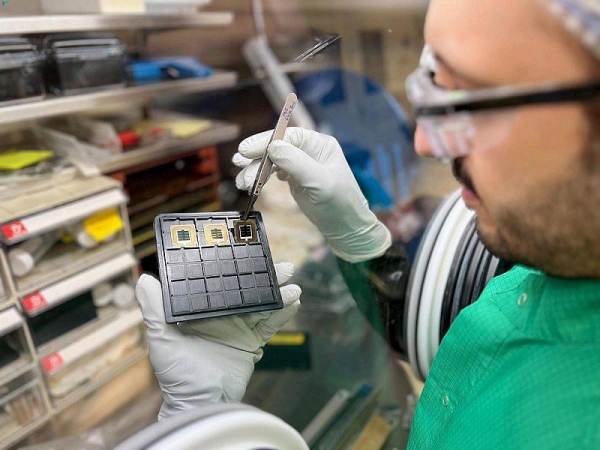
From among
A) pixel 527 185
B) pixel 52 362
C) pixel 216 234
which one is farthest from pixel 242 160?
pixel 52 362

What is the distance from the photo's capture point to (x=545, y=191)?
54cm

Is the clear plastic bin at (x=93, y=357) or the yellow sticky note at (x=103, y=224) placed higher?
the yellow sticky note at (x=103, y=224)

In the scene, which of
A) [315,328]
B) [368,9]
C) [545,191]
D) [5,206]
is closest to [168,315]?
[545,191]

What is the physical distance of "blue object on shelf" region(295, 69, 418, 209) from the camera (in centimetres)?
236

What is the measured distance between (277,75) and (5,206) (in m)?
1.38

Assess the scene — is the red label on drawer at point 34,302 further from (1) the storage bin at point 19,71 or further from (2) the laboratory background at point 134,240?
(1) the storage bin at point 19,71

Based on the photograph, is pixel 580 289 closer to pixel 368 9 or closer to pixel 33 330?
pixel 33 330

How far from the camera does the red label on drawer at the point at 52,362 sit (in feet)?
4.09

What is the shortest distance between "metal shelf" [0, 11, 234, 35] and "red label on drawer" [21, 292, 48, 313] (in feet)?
2.01

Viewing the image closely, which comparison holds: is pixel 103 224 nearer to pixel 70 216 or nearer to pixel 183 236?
pixel 70 216

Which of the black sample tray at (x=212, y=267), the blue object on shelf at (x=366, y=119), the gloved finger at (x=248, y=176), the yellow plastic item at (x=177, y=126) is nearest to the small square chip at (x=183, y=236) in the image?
the black sample tray at (x=212, y=267)

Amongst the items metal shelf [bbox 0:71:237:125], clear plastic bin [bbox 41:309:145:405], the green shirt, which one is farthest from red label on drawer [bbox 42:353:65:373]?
the green shirt

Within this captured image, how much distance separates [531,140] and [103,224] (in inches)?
45.1

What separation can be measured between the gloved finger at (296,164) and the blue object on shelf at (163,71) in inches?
36.8
